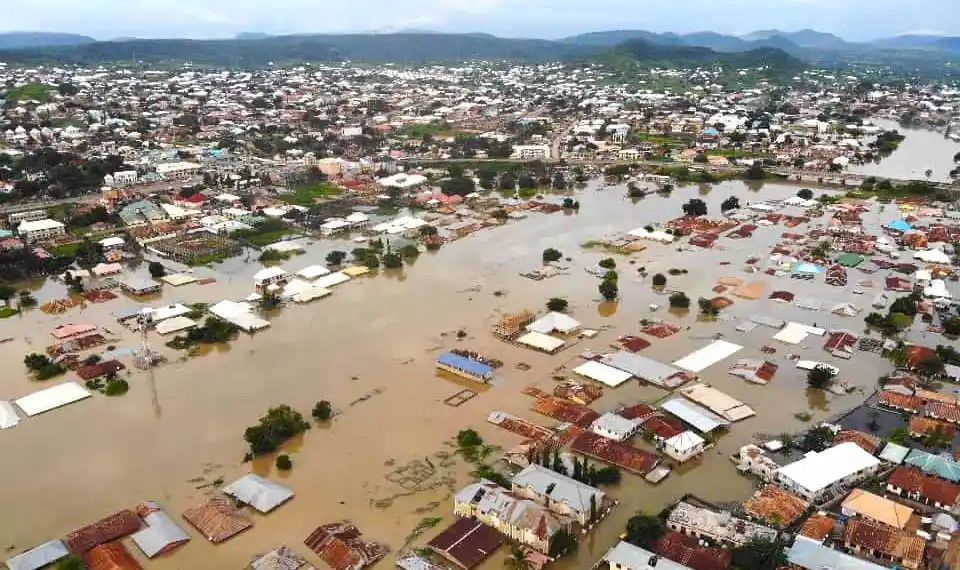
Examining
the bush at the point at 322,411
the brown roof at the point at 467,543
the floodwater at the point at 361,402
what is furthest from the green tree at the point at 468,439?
the bush at the point at 322,411

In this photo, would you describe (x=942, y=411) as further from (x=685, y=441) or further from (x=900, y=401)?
(x=685, y=441)

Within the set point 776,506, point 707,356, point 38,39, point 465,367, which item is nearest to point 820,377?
point 707,356

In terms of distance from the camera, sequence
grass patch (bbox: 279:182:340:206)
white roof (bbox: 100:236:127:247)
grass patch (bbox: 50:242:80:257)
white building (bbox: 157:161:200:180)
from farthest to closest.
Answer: white building (bbox: 157:161:200:180)
grass patch (bbox: 279:182:340:206)
white roof (bbox: 100:236:127:247)
grass patch (bbox: 50:242:80:257)

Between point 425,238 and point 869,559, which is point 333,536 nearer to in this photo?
point 869,559

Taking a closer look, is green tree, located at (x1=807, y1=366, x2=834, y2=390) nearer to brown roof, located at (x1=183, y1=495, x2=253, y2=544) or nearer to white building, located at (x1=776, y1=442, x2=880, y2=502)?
white building, located at (x1=776, y1=442, x2=880, y2=502)

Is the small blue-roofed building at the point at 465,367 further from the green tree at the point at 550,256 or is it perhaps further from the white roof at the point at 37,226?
the white roof at the point at 37,226

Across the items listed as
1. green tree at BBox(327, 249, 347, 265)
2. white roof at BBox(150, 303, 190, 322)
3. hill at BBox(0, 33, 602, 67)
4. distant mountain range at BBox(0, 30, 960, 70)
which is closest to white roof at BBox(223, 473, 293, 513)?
white roof at BBox(150, 303, 190, 322)
